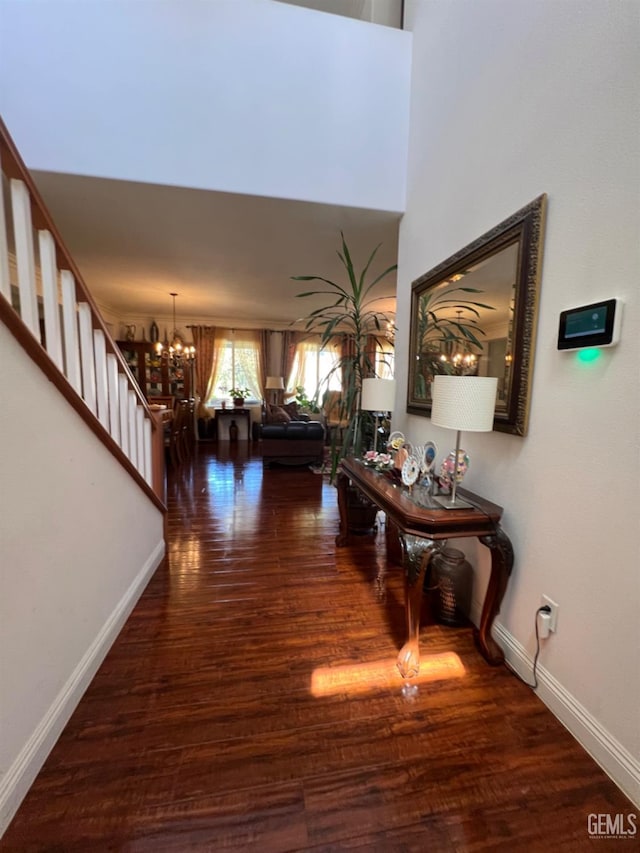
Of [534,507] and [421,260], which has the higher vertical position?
[421,260]

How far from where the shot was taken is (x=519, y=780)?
1.14 meters

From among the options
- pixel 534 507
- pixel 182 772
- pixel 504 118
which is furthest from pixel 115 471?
pixel 504 118

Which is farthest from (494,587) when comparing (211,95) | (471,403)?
(211,95)

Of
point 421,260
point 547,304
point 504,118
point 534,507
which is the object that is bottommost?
point 534,507

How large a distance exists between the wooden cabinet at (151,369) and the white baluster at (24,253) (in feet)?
17.1

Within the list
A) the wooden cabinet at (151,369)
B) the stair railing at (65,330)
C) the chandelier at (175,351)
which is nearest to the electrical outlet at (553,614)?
the stair railing at (65,330)

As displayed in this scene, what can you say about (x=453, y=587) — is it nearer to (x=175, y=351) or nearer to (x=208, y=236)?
(x=208, y=236)

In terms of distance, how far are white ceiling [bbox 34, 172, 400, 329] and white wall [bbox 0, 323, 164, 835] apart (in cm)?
201

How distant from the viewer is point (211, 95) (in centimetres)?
235

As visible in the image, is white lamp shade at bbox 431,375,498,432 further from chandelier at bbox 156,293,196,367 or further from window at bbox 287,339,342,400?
window at bbox 287,339,342,400

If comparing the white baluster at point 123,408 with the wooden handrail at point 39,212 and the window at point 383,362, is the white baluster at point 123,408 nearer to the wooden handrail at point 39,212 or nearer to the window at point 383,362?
the wooden handrail at point 39,212

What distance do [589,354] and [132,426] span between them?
7.60 ft

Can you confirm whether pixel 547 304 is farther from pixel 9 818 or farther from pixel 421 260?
pixel 9 818

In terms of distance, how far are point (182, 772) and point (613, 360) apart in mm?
1966
